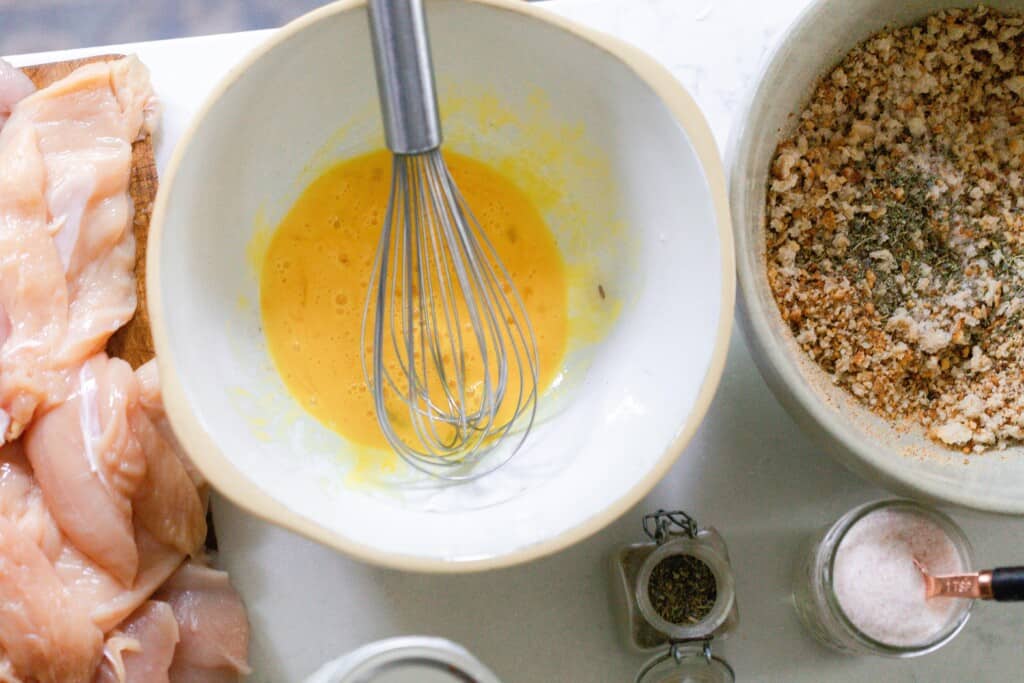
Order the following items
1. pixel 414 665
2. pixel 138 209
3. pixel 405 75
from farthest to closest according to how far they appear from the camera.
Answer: pixel 138 209, pixel 414 665, pixel 405 75

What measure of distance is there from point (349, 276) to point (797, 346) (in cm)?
39

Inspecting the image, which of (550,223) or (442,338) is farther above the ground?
(550,223)

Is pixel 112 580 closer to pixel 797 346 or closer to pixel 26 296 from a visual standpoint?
pixel 26 296

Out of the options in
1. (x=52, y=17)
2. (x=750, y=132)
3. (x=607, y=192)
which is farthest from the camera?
(x=52, y=17)

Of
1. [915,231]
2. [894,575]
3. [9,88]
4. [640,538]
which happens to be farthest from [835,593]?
[9,88]

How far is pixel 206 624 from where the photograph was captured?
878 millimetres

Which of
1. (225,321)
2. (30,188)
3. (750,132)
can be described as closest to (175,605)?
(225,321)

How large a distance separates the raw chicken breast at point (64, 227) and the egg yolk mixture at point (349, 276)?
13 cm

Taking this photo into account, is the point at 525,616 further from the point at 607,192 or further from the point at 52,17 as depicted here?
the point at 52,17

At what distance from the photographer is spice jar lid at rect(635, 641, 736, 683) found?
88cm

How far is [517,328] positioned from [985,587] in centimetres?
42

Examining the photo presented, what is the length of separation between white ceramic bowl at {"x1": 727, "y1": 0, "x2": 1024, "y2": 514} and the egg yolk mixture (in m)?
0.20

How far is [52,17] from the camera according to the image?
45.1 inches

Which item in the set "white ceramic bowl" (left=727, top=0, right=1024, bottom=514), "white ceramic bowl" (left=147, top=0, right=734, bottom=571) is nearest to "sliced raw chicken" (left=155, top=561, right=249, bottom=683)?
"white ceramic bowl" (left=147, top=0, right=734, bottom=571)
